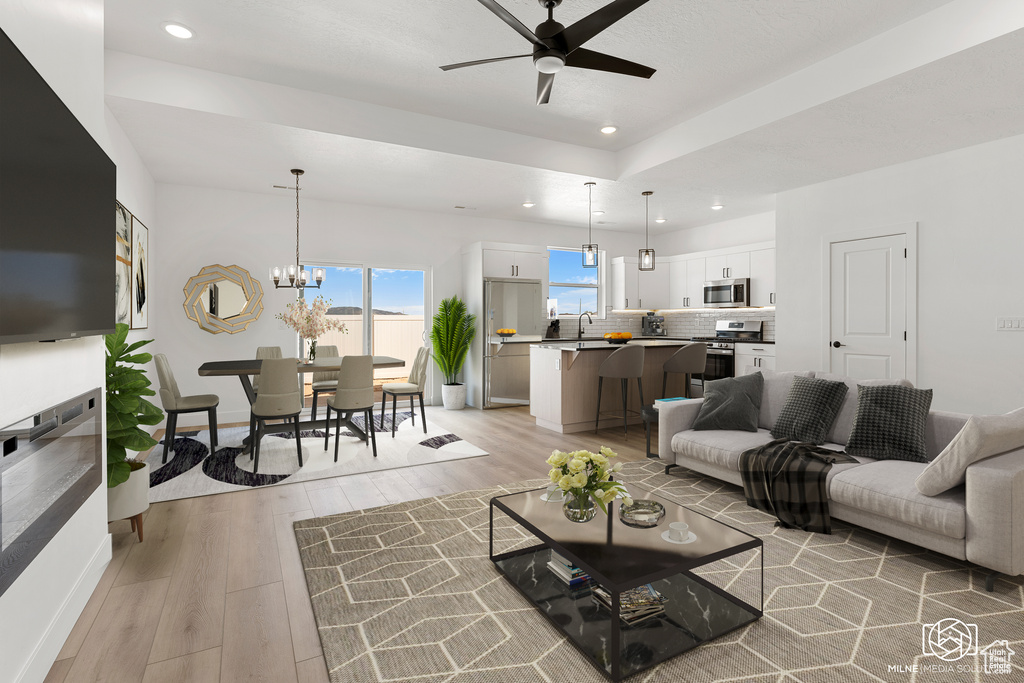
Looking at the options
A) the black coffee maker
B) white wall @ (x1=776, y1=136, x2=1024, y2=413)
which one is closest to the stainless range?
the black coffee maker

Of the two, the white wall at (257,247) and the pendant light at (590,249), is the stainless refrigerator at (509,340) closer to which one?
the white wall at (257,247)

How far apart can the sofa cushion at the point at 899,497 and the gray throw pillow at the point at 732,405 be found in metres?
0.90

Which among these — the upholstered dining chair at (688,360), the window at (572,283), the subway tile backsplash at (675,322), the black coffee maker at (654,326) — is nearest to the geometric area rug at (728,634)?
the upholstered dining chair at (688,360)

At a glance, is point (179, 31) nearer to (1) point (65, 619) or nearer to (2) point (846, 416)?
(1) point (65, 619)

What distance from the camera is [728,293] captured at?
24.2ft

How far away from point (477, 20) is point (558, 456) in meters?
2.53

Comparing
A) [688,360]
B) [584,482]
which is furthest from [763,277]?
[584,482]

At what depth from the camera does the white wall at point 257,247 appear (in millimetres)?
5723

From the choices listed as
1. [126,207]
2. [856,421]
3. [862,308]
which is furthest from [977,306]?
[126,207]

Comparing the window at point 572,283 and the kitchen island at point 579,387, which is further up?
the window at point 572,283

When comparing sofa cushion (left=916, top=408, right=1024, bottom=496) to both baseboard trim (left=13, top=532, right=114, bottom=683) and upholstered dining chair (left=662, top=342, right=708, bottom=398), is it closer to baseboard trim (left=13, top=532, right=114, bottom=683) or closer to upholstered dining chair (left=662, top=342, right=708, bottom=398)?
upholstered dining chair (left=662, top=342, right=708, bottom=398)

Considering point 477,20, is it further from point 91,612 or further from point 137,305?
point 137,305

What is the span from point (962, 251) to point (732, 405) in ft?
8.64

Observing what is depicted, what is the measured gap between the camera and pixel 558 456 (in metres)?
2.22
